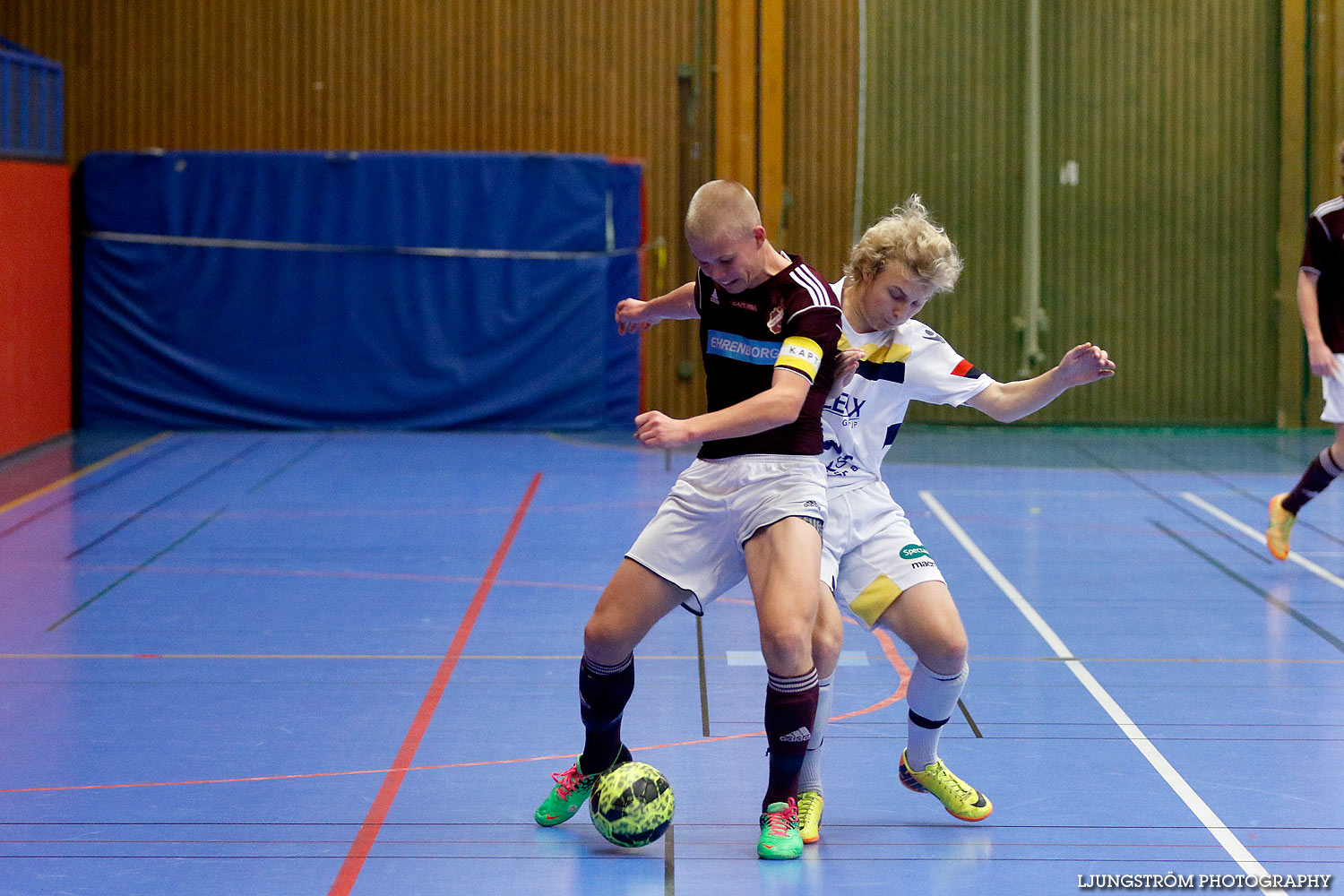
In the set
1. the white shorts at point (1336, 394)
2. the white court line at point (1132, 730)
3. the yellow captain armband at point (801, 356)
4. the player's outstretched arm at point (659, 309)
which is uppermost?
the player's outstretched arm at point (659, 309)

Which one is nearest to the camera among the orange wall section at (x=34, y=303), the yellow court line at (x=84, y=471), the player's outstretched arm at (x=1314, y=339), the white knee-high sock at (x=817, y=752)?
the white knee-high sock at (x=817, y=752)

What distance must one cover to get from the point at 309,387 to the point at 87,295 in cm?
224

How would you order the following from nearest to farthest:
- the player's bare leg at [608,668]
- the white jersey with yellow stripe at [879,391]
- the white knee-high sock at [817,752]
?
the player's bare leg at [608,668] < the white knee-high sock at [817,752] < the white jersey with yellow stripe at [879,391]

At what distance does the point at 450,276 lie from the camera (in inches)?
551

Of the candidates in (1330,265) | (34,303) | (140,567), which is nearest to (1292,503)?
(1330,265)

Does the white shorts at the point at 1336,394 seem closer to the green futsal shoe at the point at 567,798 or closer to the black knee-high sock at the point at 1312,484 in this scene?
the black knee-high sock at the point at 1312,484

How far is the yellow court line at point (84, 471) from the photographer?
9742 millimetres

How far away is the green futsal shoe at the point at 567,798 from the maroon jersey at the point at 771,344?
0.98 m

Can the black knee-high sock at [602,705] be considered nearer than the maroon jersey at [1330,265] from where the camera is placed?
Yes

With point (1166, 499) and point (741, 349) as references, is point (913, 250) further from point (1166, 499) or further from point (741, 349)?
point (1166, 499)

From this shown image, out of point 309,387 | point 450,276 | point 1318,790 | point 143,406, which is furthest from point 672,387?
point 1318,790

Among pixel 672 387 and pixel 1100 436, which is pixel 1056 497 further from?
pixel 672 387

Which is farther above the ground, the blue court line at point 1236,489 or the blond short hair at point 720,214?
the blond short hair at point 720,214

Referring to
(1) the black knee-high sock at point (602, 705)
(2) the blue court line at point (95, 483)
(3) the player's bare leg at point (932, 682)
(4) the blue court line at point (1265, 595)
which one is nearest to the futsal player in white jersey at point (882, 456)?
(3) the player's bare leg at point (932, 682)
